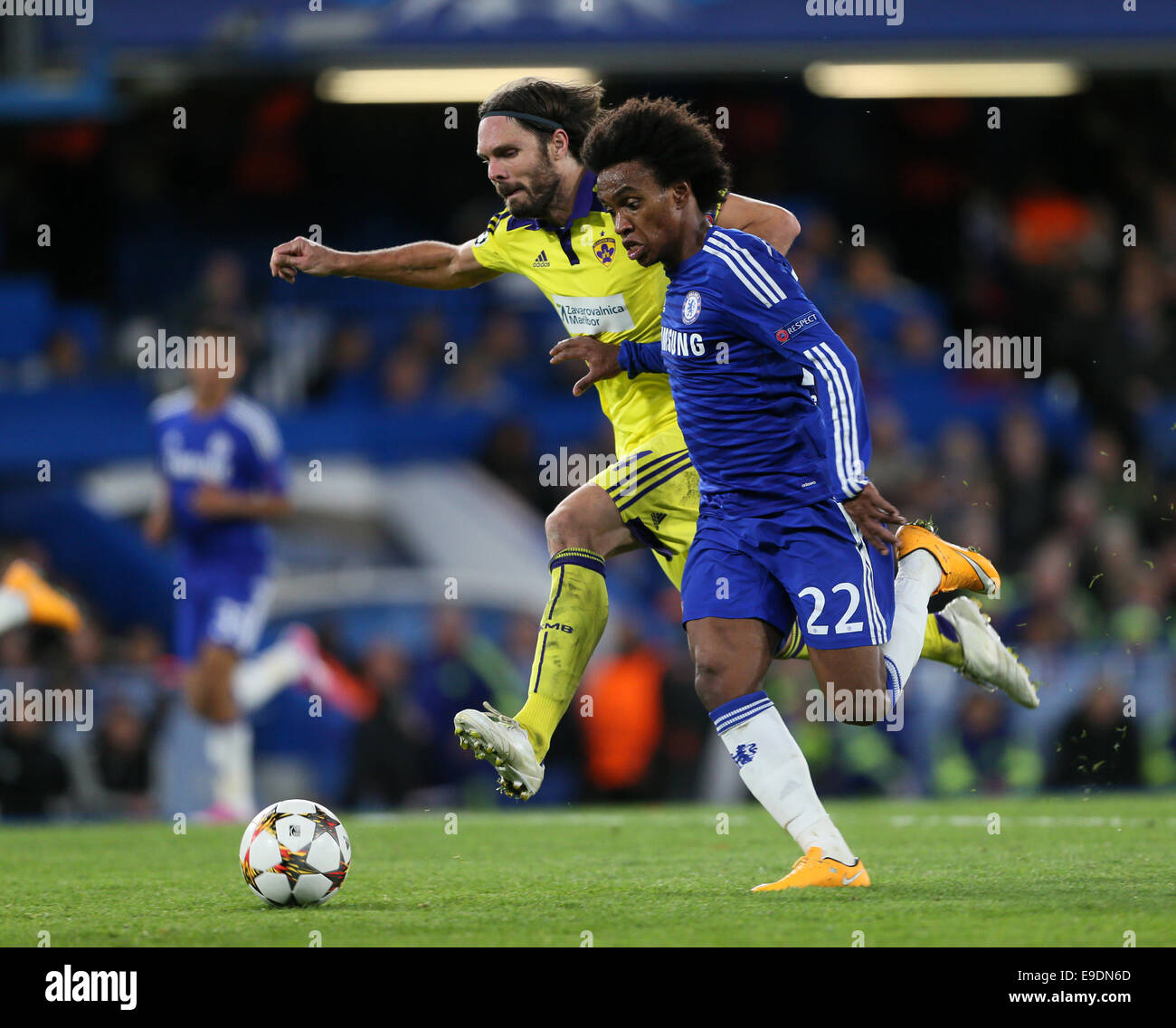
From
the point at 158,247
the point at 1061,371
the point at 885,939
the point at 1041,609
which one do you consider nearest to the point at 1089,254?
the point at 1061,371

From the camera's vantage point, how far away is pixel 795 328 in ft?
16.5

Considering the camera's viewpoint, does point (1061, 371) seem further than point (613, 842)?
Yes

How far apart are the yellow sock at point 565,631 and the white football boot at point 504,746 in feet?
0.64

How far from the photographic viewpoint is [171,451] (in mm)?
9734

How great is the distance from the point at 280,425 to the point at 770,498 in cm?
1033

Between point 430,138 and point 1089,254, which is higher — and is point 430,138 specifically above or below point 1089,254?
above

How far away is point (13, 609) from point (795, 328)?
6.00m

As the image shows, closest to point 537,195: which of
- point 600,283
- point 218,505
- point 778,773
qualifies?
point 600,283

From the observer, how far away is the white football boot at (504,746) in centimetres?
523

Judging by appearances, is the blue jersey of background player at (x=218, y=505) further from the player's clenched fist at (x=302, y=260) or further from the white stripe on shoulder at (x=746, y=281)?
the white stripe on shoulder at (x=746, y=281)

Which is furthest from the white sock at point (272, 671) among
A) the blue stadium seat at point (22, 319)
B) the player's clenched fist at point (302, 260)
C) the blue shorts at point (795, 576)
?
the blue shorts at point (795, 576)
